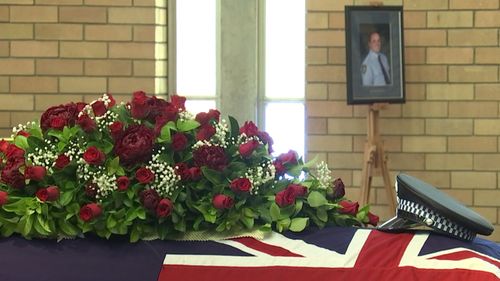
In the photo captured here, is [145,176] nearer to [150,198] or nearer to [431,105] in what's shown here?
[150,198]

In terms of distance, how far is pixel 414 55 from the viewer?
429 cm

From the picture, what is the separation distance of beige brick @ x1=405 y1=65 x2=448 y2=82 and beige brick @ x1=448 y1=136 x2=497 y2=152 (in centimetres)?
31

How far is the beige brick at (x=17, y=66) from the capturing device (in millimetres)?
4402

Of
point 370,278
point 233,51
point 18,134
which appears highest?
point 233,51

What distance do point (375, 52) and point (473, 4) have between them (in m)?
0.56

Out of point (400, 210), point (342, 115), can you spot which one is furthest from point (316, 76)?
point (400, 210)

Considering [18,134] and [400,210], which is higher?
[18,134]

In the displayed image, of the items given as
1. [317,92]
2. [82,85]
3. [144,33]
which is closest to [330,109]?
[317,92]

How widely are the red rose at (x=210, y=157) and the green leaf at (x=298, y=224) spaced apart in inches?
8.5

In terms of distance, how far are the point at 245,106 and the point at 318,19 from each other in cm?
62

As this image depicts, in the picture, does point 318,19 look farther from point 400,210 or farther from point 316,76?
point 400,210

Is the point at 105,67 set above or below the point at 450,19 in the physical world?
below

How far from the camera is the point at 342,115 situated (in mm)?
4352

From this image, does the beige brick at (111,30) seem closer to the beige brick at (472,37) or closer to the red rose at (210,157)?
the beige brick at (472,37)
